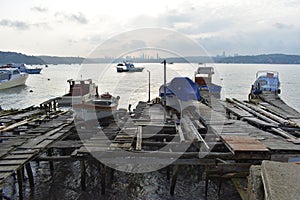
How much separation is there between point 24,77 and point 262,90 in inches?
2390

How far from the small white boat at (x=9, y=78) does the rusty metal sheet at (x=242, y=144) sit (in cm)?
5983

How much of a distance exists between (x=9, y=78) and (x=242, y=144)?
6328 centimetres

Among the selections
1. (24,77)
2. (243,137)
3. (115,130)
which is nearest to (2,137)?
(115,130)

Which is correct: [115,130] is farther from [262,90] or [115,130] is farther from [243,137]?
[262,90]

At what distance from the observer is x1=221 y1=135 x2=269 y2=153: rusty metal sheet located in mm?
9219

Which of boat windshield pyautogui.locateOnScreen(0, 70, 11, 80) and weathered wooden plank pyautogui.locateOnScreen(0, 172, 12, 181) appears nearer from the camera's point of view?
weathered wooden plank pyautogui.locateOnScreen(0, 172, 12, 181)

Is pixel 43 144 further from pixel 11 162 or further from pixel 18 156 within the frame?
pixel 11 162

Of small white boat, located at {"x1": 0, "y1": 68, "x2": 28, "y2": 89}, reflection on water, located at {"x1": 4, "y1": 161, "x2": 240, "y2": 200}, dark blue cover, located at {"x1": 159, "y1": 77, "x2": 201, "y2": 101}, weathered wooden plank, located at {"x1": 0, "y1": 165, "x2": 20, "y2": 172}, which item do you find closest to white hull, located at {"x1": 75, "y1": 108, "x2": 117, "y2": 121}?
reflection on water, located at {"x1": 4, "y1": 161, "x2": 240, "y2": 200}

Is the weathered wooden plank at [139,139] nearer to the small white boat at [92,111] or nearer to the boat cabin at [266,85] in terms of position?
the small white boat at [92,111]

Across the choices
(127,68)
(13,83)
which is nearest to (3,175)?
(13,83)

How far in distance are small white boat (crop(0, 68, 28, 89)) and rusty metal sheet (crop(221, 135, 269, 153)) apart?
59.8 metres

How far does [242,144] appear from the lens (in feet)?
31.9

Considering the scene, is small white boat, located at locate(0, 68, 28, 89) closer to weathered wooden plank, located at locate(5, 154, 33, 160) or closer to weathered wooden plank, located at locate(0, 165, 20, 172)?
weathered wooden plank, located at locate(5, 154, 33, 160)

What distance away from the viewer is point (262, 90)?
1151 inches
